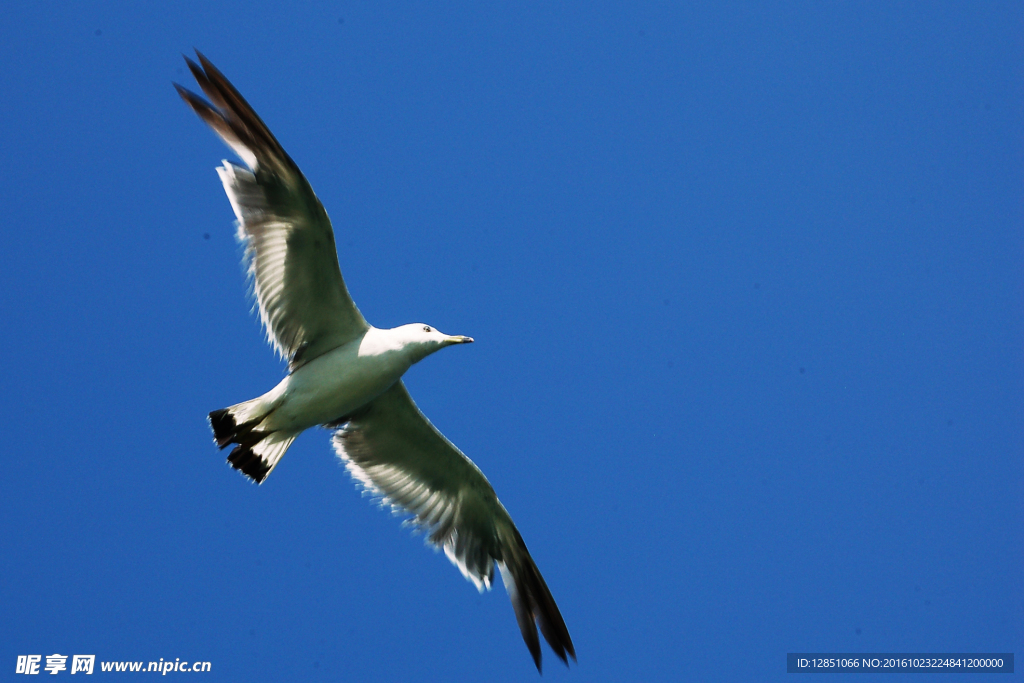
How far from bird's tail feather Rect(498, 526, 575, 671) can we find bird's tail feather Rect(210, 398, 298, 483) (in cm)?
163

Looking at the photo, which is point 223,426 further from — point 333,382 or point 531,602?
point 531,602

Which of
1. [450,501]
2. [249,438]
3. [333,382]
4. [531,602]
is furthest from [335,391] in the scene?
[531,602]

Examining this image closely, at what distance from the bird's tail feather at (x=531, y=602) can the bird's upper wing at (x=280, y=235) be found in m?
1.82

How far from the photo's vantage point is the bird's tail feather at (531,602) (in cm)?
582

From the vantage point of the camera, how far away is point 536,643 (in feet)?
19.1

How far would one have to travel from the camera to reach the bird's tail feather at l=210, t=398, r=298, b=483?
4.96 meters

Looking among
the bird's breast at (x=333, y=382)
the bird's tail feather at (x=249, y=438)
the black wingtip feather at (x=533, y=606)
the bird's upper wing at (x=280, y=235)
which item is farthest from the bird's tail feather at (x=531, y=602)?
the bird's upper wing at (x=280, y=235)

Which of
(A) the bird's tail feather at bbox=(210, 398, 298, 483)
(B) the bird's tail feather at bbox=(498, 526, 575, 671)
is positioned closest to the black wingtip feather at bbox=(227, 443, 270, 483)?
(A) the bird's tail feather at bbox=(210, 398, 298, 483)

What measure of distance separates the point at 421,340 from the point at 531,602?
1957mm

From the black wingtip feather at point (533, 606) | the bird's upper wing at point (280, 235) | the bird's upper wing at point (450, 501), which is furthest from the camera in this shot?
Result: the black wingtip feather at point (533, 606)

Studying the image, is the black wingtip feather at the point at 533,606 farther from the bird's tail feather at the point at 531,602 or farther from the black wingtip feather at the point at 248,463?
the black wingtip feather at the point at 248,463

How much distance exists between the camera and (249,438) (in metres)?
5.04

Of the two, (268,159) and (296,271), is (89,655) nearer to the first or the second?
(296,271)

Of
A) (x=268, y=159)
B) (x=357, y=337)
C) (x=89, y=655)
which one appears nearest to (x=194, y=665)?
(x=89, y=655)
